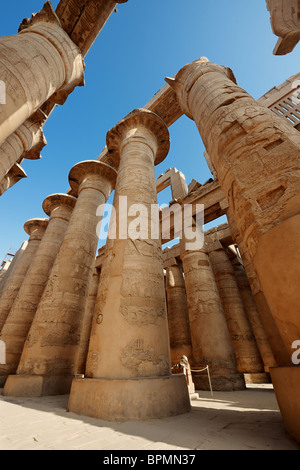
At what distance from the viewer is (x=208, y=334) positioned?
7.58 metres

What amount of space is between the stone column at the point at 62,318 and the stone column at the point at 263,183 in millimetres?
5032

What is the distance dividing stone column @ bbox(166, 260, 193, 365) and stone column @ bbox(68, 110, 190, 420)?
8006 mm

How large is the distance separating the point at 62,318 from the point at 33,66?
5.84 metres

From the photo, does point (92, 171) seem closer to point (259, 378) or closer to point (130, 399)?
point (130, 399)

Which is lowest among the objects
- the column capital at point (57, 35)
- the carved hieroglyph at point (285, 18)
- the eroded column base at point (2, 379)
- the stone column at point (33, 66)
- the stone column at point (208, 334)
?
the eroded column base at point (2, 379)

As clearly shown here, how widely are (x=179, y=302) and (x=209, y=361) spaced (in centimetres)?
453

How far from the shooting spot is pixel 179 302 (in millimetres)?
11695

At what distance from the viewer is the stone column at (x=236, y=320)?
972 centimetres

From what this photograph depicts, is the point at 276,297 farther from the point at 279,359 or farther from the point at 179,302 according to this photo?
the point at 179,302

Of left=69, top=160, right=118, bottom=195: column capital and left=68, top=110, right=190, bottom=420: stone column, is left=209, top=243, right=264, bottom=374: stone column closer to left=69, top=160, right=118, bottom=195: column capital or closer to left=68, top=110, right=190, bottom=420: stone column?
left=69, top=160, right=118, bottom=195: column capital

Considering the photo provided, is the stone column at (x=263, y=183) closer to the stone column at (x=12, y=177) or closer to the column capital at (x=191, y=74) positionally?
the column capital at (x=191, y=74)

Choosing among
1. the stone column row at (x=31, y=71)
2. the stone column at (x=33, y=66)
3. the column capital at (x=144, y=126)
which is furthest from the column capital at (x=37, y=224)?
the stone column at (x=33, y=66)
